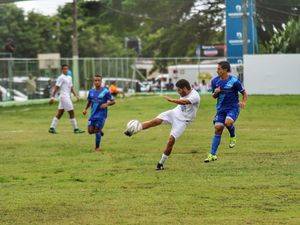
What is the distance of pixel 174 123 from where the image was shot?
15773 mm

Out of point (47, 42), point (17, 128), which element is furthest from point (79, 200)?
point (47, 42)

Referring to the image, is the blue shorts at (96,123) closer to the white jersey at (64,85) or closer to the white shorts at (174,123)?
the white shorts at (174,123)

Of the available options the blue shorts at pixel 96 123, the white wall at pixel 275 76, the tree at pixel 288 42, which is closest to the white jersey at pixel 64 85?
the blue shorts at pixel 96 123

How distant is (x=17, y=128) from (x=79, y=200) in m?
16.0

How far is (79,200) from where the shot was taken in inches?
470

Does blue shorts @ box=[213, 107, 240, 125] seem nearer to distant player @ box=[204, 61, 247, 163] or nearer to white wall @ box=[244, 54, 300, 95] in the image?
distant player @ box=[204, 61, 247, 163]

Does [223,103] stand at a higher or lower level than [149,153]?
higher

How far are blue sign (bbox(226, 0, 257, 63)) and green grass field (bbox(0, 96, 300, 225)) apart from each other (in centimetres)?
2374

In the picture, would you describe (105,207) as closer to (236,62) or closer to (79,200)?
(79,200)

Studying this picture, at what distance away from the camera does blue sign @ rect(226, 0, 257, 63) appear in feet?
159

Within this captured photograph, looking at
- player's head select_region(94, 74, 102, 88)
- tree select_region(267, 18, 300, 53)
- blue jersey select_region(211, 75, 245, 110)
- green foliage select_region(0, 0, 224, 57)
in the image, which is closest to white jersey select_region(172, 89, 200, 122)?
blue jersey select_region(211, 75, 245, 110)

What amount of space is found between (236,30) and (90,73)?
11132 millimetres

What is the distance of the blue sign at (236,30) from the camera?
48509 millimetres

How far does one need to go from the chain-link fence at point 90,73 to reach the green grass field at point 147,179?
816 inches
